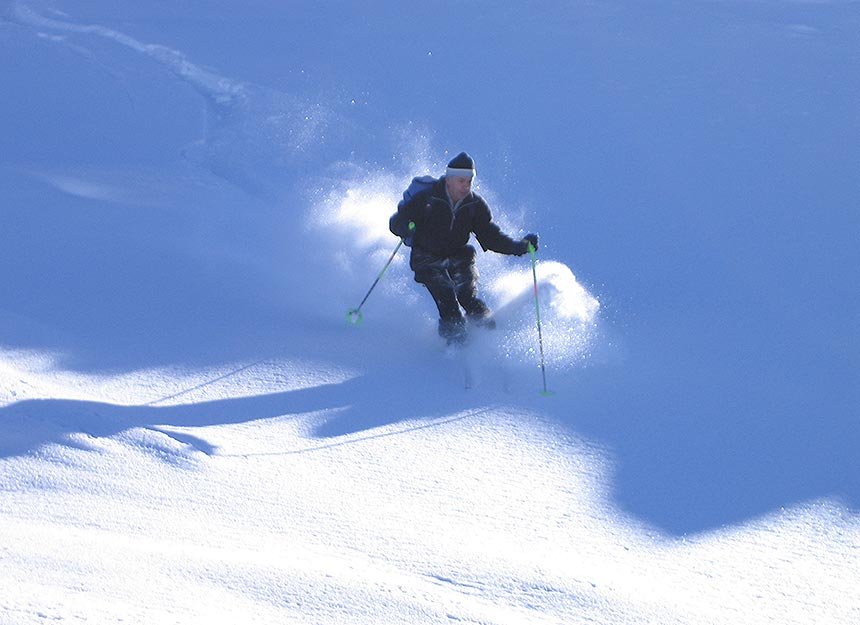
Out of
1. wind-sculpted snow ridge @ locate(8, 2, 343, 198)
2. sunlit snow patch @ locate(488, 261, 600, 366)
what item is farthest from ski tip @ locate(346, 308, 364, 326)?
wind-sculpted snow ridge @ locate(8, 2, 343, 198)

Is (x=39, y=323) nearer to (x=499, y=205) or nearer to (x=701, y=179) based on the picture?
(x=499, y=205)

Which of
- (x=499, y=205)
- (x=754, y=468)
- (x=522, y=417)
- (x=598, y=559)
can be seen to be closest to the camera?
(x=598, y=559)

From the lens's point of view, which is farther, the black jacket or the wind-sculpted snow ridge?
the wind-sculpted snow ridge

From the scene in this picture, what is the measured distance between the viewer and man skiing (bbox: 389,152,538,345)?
24.4 feet

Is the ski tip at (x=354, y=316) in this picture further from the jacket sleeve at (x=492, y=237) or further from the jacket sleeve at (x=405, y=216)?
the jacket sleeve at (x=492, y=237)

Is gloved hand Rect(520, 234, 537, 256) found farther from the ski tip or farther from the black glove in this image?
the ski tip

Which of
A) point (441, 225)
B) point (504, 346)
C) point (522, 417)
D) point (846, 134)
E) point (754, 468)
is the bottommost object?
point (754, 468)

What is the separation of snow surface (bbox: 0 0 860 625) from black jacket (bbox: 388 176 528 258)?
2.44ft

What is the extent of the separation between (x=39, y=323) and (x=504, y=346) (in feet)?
11.3

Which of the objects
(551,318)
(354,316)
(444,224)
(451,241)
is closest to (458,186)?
(444,224)

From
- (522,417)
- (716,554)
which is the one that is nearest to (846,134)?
(522,417)

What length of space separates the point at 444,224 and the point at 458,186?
0.38 meters

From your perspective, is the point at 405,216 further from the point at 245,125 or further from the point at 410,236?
the point at 245,125

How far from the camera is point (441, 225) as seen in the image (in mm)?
7547
